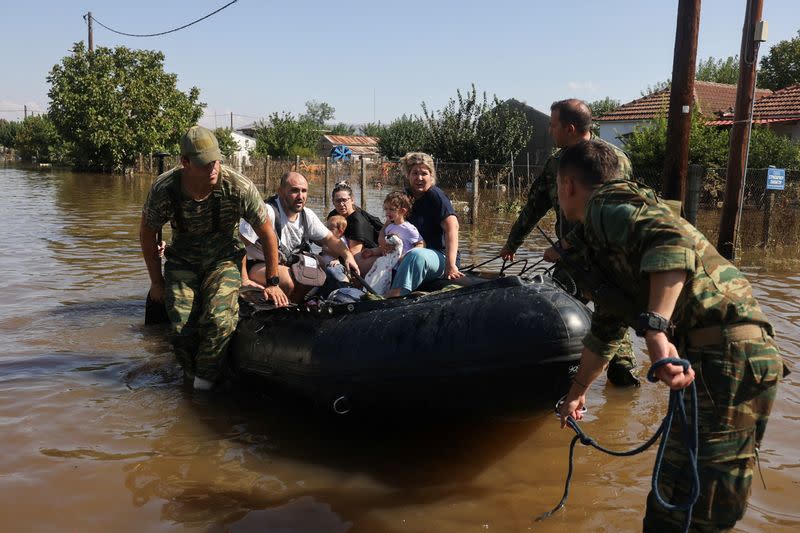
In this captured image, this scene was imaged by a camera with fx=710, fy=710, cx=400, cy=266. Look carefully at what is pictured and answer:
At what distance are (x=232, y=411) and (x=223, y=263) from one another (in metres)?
1.09

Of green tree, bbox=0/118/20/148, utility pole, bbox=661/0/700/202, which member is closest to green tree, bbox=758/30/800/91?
utility pole, bbox=661/0/700/202

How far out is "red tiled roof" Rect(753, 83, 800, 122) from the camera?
22.8 m

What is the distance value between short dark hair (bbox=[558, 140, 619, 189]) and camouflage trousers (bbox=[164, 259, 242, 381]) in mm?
3096

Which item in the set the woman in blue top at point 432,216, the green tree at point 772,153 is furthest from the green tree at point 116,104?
the woman in blue top at point 432,216

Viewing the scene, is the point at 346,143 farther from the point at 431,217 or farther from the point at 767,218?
the point at 431,217

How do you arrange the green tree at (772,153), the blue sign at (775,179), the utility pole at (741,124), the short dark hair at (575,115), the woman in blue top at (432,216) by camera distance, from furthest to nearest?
the green tree at (772,153) < the blue sign at (775,179) < the utility pole at (741,124) < the woman in blue top at (432,216) < the short dark hair at (575,115)

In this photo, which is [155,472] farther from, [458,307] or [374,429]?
[458,307]

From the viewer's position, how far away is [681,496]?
95.9 inches

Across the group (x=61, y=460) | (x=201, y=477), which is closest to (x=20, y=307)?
(x=61, y=460)

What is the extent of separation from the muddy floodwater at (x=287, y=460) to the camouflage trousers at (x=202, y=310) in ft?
0.97

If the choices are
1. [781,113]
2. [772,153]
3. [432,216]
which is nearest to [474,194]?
[772,153]

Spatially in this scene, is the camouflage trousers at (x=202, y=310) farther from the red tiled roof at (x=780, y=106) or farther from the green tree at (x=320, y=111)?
the green tree at (x=320, y=111)

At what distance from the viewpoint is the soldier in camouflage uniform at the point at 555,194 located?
4949 mm

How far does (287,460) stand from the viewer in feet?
13.7
